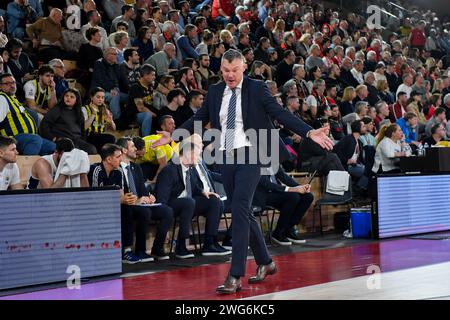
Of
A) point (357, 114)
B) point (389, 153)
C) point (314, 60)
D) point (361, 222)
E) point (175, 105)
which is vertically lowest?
point (361, 222)

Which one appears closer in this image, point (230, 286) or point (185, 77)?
point (230, 286)

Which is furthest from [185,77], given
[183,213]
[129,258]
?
[129,258]

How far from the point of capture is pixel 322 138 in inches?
212

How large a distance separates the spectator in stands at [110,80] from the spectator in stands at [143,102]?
0.18 m

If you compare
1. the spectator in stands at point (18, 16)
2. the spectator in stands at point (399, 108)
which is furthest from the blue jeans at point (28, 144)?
the spectator in stands at point (399, 108)

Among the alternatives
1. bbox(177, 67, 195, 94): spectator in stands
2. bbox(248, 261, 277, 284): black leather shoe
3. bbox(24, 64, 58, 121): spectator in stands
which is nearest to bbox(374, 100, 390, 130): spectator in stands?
bbox(177, 67, 195, 94): spectator in stands

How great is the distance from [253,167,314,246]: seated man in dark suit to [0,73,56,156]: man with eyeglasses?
2.72 meters

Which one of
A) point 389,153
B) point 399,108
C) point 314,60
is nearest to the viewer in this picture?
point 389,153

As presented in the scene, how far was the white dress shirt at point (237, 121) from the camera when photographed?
5871 millimetres

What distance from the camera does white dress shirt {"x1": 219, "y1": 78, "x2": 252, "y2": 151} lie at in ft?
19.3

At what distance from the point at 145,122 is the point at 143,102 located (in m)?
0.47

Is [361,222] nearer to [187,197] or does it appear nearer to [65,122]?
[187,197]

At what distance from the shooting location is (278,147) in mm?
5984
